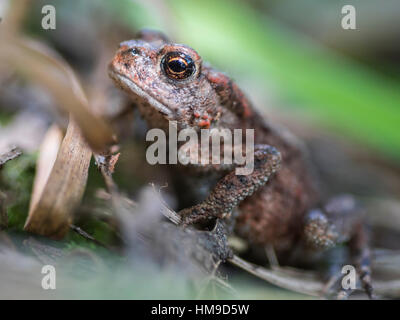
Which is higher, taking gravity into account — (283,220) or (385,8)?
(385,8)

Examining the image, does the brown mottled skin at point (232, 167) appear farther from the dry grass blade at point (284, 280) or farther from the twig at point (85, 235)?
the twig at point (85, 235)


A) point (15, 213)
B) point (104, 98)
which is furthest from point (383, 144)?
point (15, 213)

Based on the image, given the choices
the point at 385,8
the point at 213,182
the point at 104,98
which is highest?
the point at 385,8

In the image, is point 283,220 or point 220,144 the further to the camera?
point 283,220

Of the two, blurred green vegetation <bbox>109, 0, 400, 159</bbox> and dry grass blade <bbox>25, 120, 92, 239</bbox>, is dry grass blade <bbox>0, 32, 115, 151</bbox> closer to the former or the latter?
dry grass blade <bbox>25, 120, 92, 239</bbox>

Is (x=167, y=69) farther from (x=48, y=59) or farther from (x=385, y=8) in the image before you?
(x=385, y=8)

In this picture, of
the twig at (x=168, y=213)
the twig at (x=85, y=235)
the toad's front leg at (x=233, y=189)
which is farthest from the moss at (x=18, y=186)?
the toad's front leg at (x=233, y=189)
